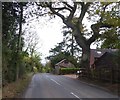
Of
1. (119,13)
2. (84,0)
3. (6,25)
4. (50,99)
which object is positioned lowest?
(50,99)

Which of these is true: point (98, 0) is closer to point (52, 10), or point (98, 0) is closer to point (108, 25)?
point (108, 25)

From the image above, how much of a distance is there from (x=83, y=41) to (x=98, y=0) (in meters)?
8.28

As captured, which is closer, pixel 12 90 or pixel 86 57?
pixel 12 90

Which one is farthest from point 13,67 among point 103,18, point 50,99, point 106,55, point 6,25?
point 106,55

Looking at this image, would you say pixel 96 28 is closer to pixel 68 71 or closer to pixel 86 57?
pixel 86 57

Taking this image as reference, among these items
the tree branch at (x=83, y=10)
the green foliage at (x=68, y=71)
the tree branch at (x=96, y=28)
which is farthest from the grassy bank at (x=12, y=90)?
the green foliage at (x=68, y=71)

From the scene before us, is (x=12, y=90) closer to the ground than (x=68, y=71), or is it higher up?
closer to the ground

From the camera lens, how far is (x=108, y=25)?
39500mm

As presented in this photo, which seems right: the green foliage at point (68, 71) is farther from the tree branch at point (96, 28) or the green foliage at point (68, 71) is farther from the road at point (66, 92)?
the road at point (66, 92)

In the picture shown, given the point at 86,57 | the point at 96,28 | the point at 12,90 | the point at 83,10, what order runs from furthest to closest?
1. the point at 86,57
2. the point at 83,10
3. the point at 96,28
4. the point at 12,90

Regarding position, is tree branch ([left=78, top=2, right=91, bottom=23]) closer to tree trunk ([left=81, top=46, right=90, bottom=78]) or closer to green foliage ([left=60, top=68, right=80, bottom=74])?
tree trunk ([left=81, top=46, right=90, bottom=78])

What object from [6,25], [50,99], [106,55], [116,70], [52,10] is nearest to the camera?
[50,99]

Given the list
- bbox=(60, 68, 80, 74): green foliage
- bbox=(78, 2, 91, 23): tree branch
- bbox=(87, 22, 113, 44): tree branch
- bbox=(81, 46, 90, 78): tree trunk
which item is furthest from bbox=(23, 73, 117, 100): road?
bbox=(60, 68, 80, 74): green foliage

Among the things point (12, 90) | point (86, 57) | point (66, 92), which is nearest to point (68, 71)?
point (86, 57)
